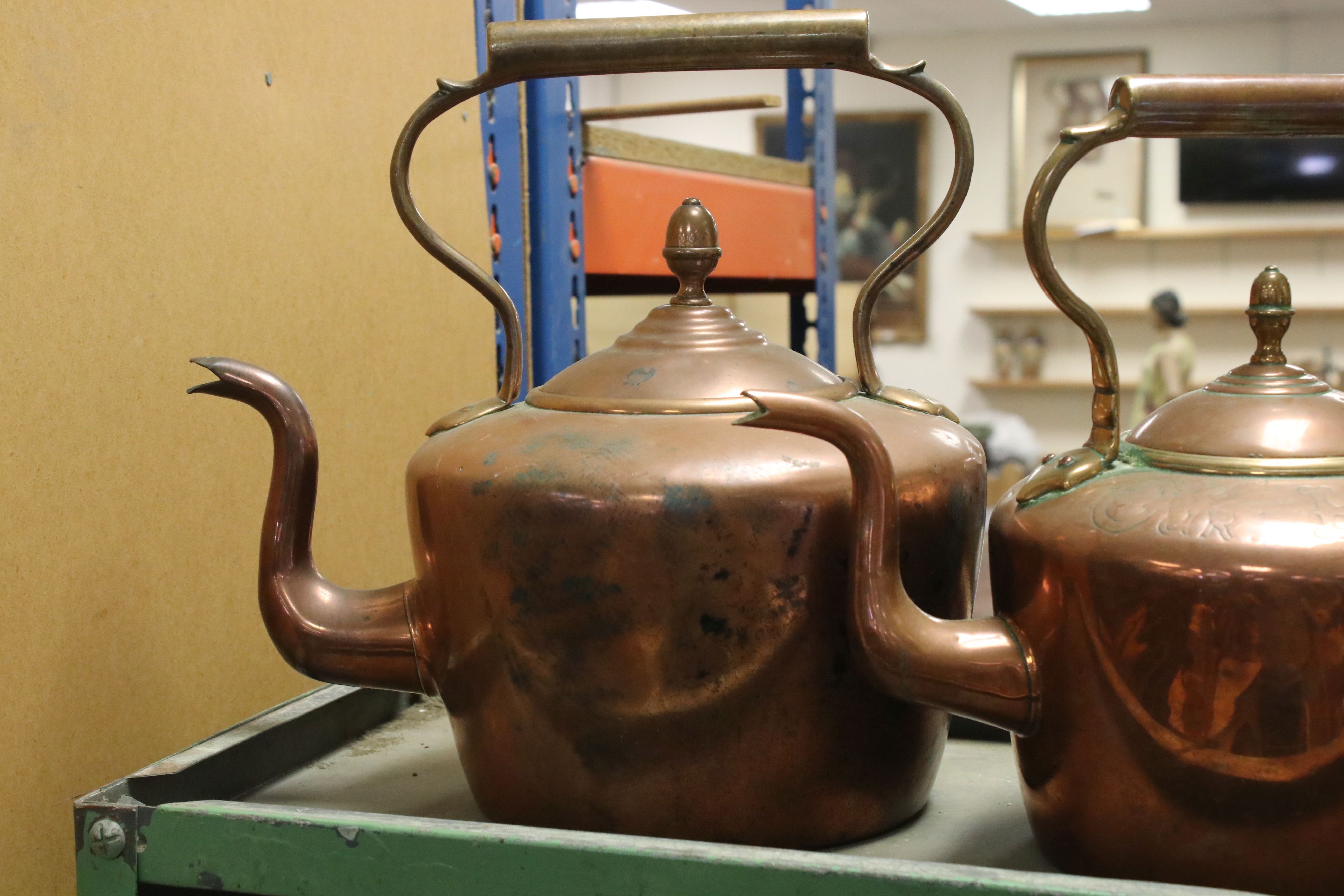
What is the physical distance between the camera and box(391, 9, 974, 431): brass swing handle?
71 centimetres

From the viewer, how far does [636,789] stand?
2.19 ft

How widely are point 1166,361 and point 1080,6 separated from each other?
1644mm

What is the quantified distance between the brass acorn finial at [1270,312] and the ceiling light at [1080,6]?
4.85 meters

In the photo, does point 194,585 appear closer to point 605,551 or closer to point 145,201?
point 145,201

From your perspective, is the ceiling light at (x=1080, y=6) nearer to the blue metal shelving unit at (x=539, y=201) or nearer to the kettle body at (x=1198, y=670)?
the blue metal shelving unit at (x=539, y=201)

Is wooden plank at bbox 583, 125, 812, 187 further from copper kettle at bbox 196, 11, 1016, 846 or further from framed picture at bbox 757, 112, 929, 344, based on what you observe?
framed picture at bbox 757, 112, 929, 344

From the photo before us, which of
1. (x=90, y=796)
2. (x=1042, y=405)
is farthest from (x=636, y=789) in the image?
(x=1042, y=405)

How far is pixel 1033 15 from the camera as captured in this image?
5.40 metres

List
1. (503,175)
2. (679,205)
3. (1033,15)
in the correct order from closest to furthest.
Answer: (503,175) < (679,205) < (1033,15)

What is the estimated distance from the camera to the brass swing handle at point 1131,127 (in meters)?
0.64

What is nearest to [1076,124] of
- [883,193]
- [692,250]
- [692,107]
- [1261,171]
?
[1261,171]

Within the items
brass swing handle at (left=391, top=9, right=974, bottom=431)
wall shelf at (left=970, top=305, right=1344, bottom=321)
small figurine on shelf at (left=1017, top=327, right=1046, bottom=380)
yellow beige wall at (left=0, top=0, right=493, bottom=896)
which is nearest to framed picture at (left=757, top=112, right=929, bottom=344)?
wall shelf at (left=970, top=305, right=1344, bottom=321)

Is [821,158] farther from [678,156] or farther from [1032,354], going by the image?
[1032,354]

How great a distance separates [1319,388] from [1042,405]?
17.7ft
